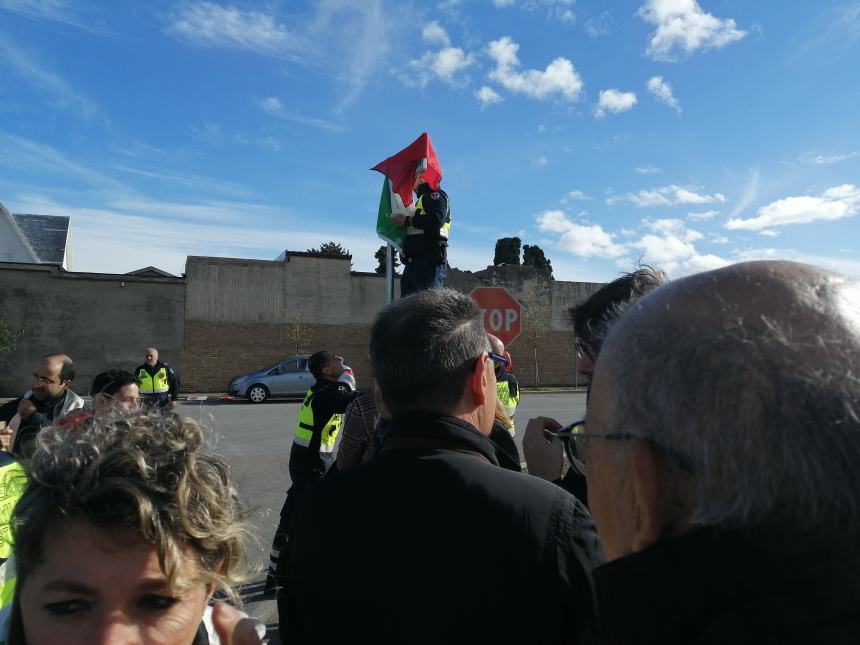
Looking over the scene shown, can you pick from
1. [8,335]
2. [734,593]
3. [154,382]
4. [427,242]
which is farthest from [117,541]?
[8,335]

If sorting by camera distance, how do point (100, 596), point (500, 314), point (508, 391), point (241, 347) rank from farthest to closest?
point (241, 347), point (500, 314), point (508, 391), point (100, 596)

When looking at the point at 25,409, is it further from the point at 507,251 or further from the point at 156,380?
the point at 507,251

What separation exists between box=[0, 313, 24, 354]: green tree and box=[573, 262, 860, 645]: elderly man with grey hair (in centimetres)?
2613

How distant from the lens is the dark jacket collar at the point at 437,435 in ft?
5.97

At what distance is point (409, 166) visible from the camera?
5.16 meters

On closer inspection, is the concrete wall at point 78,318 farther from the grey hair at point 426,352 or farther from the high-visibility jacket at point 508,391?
the grey hair at point 426,352

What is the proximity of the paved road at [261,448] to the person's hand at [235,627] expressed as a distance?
0.31 m

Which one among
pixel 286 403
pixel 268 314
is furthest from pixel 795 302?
pixel 268 314

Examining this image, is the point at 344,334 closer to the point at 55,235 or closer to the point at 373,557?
the point at 55,235

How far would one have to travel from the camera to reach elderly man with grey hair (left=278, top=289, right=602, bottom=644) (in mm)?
1533

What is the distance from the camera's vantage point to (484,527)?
1.59 metres

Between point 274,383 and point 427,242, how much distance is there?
17.1 m

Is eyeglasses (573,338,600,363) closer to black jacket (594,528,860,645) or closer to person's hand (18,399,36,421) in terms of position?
black jacket (594,528,860,645)

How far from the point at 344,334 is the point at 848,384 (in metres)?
27.1
